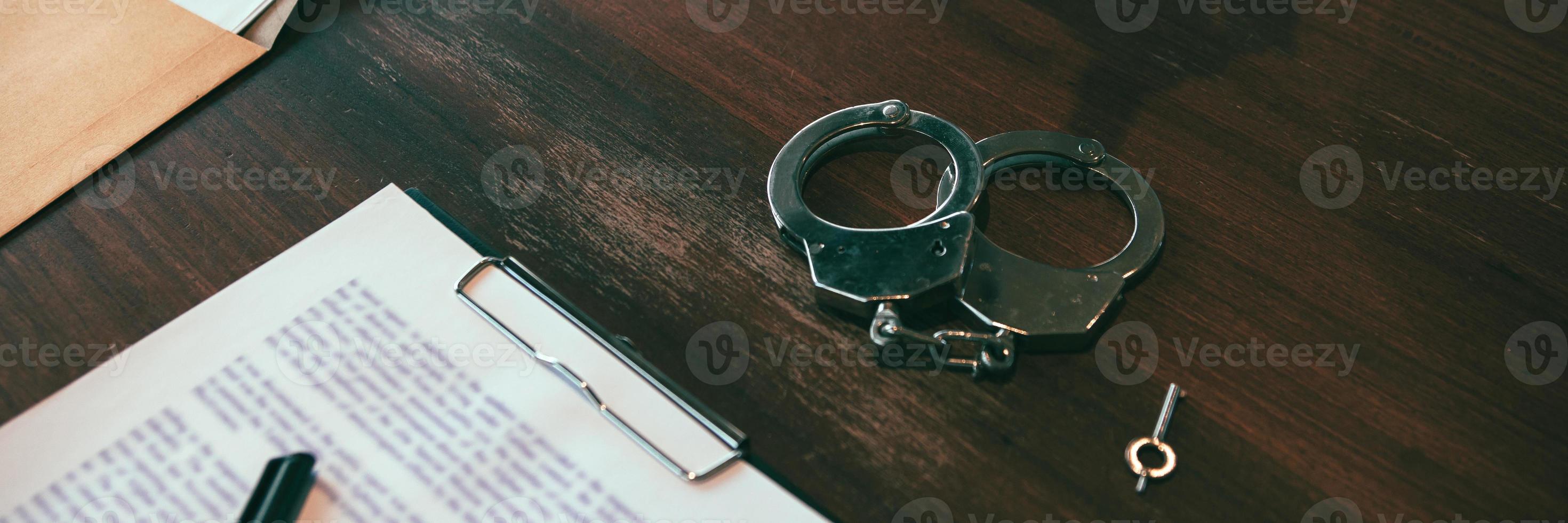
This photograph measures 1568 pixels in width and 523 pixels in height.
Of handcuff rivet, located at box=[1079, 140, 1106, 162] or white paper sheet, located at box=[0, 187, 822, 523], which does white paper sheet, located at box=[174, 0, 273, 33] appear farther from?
handcuff rivet, located at box=[1079, 140, 1106, 162]

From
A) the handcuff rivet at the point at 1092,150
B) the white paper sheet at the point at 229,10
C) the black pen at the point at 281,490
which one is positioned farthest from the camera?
the white paper sheet at the point at 229,10

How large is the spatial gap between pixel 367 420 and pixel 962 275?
425mm

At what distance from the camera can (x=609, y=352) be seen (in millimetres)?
602

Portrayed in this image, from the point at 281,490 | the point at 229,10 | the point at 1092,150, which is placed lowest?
the point at 281,490

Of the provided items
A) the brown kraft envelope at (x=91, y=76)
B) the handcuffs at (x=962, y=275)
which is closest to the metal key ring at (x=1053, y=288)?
the handcuffs at (x=962, y=275)

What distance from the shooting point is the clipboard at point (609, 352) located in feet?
1.82

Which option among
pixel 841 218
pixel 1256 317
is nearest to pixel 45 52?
pixel 841 218

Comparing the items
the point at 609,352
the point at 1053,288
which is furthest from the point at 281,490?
the point at 1053,288

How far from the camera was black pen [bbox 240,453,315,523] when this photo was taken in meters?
0.53

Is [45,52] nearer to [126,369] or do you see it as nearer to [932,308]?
[126,369]

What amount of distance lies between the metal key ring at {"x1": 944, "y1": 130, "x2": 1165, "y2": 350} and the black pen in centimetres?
46

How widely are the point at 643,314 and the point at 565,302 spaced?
6 centimetres

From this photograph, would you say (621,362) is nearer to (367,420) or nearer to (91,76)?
(367,420)

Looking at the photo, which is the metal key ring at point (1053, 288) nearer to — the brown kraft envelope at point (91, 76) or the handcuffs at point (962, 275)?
the handcuffs at point (962, 275)
